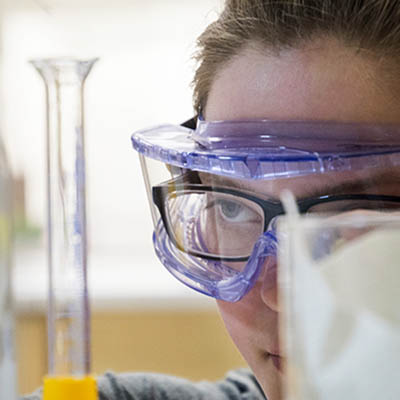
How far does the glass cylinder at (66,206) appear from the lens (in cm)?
70

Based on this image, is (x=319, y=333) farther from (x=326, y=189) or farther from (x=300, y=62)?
(x=300, y=62)

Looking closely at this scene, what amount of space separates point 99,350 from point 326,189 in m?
2.49

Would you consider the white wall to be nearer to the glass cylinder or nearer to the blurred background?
the blurred background

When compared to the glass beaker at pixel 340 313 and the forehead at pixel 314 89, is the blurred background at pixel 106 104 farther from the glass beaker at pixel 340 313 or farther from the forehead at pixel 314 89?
the glass beaker at pixel 340 313

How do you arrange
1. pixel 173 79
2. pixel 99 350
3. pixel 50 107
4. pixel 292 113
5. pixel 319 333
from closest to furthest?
1. pixel 319 333
2. pixel 50 107
3. pixel 292 113
4. pixel 99 350
5. pixel 173 79

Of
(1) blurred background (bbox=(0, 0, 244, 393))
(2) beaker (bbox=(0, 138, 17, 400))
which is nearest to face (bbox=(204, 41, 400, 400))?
(2) beaker (bbox=(0, 138, 17, 400))

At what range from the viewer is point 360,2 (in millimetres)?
1037

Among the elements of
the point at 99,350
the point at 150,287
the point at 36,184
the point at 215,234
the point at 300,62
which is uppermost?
the point at 300,62

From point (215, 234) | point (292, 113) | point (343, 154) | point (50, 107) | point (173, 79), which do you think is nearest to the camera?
point (50, 107)

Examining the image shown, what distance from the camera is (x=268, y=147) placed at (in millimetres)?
882

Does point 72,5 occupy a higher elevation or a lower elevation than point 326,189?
higher

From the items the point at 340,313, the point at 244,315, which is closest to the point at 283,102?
the point at 244,315

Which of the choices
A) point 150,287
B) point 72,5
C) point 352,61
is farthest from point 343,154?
point 72,5

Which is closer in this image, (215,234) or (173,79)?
(215,234)
